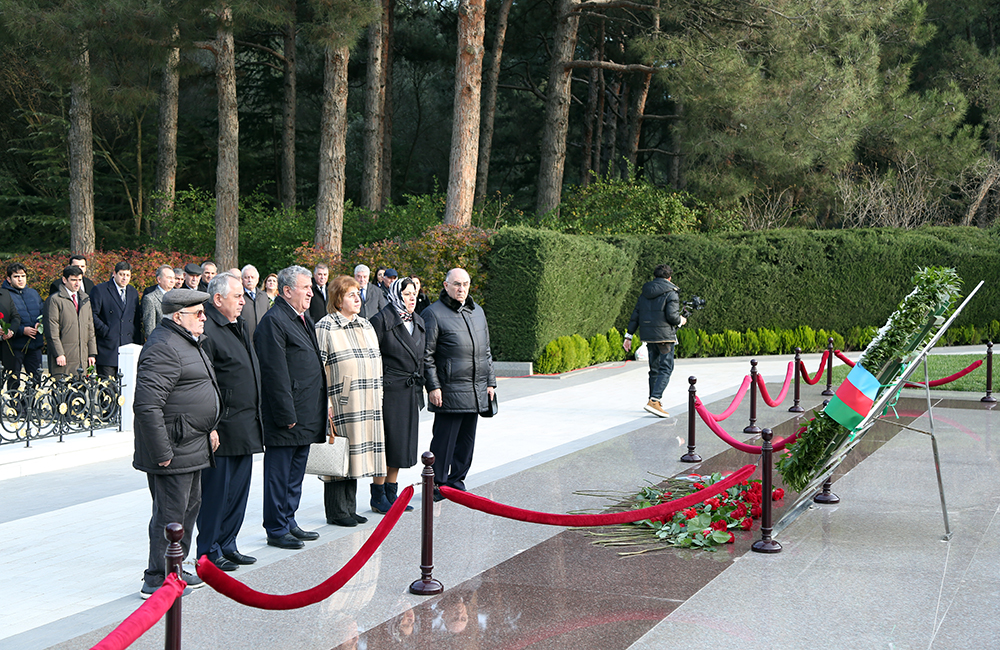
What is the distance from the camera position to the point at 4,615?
17.2ft

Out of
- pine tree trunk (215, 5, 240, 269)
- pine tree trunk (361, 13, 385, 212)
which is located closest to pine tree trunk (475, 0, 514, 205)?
pine tree trunk (361, 13, 385, 212)

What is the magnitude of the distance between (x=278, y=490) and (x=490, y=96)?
2672cm

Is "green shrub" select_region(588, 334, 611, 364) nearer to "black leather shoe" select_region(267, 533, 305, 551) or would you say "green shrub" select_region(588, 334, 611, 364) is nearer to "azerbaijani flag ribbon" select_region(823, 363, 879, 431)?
"azerbaijani flag ribbon" select_region(823, 363, 879, 431)

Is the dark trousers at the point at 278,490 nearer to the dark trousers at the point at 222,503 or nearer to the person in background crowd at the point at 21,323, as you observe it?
the dark trousers at the point at 222,503

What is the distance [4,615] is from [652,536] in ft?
13.8

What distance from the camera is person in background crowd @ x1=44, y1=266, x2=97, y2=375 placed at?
10992mm

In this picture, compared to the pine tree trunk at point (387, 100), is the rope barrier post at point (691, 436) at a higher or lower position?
lower

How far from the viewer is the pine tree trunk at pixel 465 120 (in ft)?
67.8

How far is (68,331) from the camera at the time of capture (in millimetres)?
11211

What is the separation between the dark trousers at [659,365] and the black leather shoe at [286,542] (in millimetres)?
6531

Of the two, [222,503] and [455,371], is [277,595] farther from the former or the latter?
[455,371]

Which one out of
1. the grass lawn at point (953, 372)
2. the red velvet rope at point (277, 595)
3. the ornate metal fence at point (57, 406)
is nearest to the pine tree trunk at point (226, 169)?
the ornate metal fence at point (57, 406)

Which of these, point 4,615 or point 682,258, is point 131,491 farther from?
point 682,258

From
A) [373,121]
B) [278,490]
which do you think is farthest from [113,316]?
[373,121]
